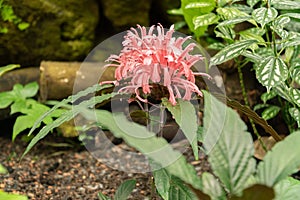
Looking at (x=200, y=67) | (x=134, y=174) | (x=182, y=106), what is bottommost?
(x=134, y=174)

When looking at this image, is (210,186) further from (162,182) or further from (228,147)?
(162,182)

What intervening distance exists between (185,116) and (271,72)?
1.53ft

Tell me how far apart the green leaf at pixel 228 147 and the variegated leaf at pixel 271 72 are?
0.86 meters

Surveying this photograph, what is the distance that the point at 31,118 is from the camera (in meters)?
2.11

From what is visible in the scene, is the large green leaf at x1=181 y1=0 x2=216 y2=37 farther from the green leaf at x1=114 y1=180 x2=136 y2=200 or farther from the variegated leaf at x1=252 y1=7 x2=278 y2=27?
the green leaf at x1=114 y1=180 x2=136 y2=200

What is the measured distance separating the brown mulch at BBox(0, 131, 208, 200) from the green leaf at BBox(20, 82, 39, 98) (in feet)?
0.73

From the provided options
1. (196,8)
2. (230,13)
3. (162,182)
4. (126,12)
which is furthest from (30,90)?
(162,182)

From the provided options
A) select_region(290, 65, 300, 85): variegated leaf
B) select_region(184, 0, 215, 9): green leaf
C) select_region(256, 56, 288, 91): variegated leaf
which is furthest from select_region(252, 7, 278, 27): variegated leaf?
select_region(184, 0, 215, 9): green leaf

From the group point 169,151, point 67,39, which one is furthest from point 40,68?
point 169,151

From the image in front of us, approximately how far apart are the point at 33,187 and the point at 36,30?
0.81 meters

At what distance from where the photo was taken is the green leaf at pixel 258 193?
528 mm

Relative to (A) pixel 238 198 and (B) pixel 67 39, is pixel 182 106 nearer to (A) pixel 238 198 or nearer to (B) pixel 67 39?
(A) pixel 238 198

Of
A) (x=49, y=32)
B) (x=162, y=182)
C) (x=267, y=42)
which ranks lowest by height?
(x=162, y=182)

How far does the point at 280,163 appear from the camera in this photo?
555mm
